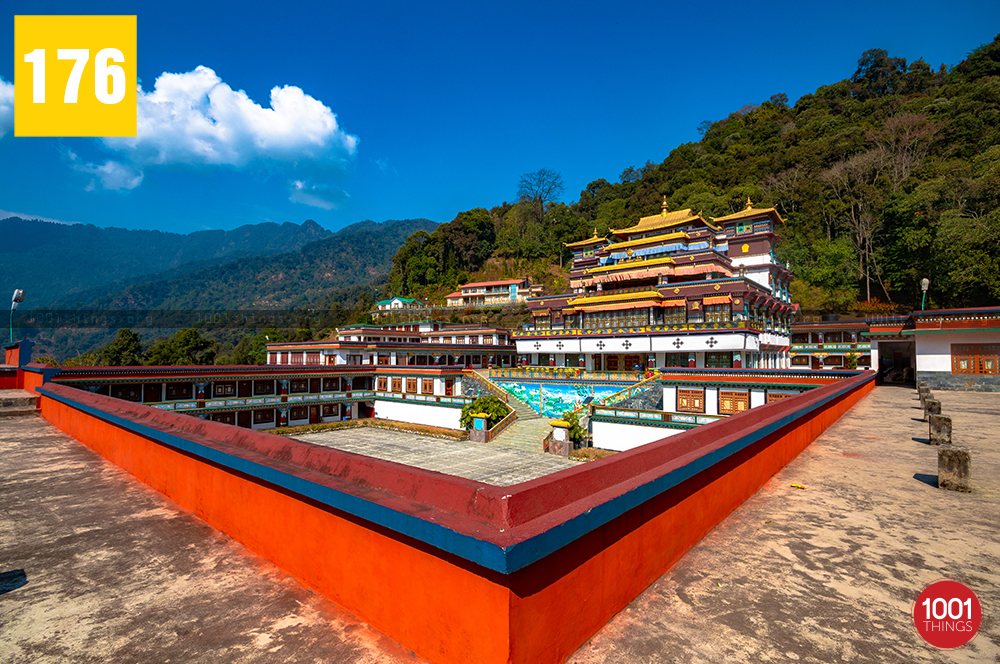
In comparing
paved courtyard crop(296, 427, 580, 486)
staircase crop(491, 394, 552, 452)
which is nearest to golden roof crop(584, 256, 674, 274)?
staircase crop(491, 394, 552, 452)

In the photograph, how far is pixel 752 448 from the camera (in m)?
6.28

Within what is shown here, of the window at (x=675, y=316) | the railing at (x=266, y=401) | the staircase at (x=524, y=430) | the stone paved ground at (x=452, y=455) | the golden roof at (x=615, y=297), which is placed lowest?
the stone paved ground at (x=452, y=455)

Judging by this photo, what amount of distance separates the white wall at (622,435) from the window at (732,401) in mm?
3583

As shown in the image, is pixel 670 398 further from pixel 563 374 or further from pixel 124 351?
pixel 124 351

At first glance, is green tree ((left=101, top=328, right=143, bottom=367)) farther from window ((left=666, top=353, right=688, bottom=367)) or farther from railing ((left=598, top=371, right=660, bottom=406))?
window ((left=666, top=353, right=688, bottom=367))

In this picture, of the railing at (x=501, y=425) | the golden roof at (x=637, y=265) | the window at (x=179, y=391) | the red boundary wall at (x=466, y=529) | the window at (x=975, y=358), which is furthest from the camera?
the golden roof at (x=637, y=265)

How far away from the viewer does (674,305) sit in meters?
37.8

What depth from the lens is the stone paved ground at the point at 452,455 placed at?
24078 millimetres

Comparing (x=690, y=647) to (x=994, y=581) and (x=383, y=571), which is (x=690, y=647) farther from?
(x=994, y=581)

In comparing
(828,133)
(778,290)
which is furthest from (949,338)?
(828,133)

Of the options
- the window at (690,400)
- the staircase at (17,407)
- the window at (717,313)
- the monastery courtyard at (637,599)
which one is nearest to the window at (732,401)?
the window at (690,400)

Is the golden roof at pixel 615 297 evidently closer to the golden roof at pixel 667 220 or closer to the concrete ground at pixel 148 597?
the golden roof at pixel 667 220

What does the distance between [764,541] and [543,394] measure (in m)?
31.3

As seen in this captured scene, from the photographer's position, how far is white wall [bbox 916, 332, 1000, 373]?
91.1ft
